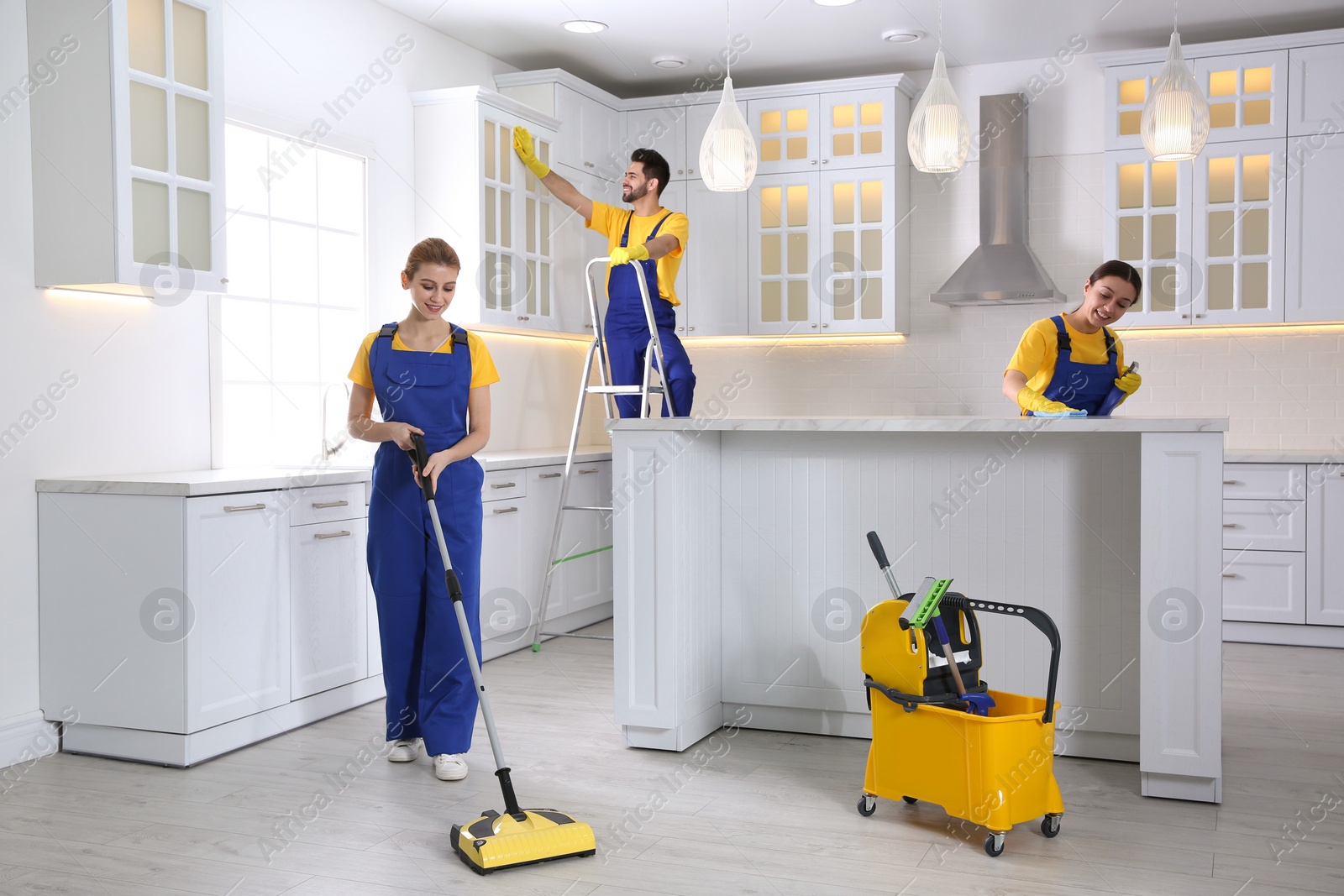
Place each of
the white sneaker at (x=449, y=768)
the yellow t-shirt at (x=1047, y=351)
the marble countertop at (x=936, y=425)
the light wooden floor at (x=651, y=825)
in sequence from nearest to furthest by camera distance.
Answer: the light wooden floor at (x=651, y=825) < the marble countertop at (x=936, y=425) < the white sneaker at (x=449, y=768) < the yellow t-shirt at (x=1047, y=351)

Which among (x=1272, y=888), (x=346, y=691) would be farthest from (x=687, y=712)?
(x=1272, y=888)

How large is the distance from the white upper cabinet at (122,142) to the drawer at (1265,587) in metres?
4.43

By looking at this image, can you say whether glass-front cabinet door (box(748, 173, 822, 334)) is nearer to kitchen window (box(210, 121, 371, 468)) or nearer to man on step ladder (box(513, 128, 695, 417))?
man on step ladder (box(513, 128, 695, 417))

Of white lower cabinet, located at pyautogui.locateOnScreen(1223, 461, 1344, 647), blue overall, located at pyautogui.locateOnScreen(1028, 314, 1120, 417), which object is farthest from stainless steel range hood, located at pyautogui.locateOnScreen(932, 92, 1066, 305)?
blue overall, located at pyautogui.locateOnScreen(1028, 314, 1120, 417)

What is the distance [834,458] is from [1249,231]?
10.0ft

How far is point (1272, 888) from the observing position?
244cm

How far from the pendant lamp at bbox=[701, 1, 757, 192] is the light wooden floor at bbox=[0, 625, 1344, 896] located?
5.97ft

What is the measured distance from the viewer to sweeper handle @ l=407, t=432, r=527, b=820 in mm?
2629

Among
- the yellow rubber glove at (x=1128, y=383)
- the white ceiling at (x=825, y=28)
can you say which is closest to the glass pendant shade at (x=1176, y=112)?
the yellow rubber glove at (x=1128, y=383)

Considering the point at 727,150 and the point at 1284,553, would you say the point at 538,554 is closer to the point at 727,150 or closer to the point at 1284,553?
the point at 727,150

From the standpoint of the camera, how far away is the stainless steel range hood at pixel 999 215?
5746mm

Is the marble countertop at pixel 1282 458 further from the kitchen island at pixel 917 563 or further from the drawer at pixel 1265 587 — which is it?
the kitchen island at pixel 917 563

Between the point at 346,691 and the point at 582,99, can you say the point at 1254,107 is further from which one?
the point at 346,691

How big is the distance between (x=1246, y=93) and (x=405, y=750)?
15.5 feet
